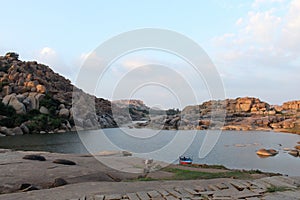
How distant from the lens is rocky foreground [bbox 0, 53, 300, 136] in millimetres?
52312

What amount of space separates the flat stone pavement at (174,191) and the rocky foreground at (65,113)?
2952 centimetres

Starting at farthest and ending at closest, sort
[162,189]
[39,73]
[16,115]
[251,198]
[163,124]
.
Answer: [39,73]
[163,124]
[16,115]
[162,189]
[251,198]

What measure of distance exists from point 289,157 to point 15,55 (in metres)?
78.9

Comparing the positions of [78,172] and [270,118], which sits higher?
[270,118]

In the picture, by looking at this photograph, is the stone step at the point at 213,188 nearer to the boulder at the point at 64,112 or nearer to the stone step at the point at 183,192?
the stone step at the point at 183,192

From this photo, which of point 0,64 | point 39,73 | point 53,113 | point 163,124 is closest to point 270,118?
point 163,124

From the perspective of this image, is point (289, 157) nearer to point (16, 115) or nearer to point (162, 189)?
point (162, 189)

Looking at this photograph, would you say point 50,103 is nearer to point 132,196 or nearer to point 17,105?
point 17,105

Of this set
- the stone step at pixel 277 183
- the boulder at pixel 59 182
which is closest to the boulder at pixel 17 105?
the boulder at pixel 59 182

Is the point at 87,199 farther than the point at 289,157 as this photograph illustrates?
No

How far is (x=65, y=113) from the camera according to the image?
60.1 meters

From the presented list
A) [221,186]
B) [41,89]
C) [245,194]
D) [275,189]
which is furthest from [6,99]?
[275,189]

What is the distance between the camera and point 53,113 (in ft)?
194

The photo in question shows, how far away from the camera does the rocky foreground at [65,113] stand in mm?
52312
